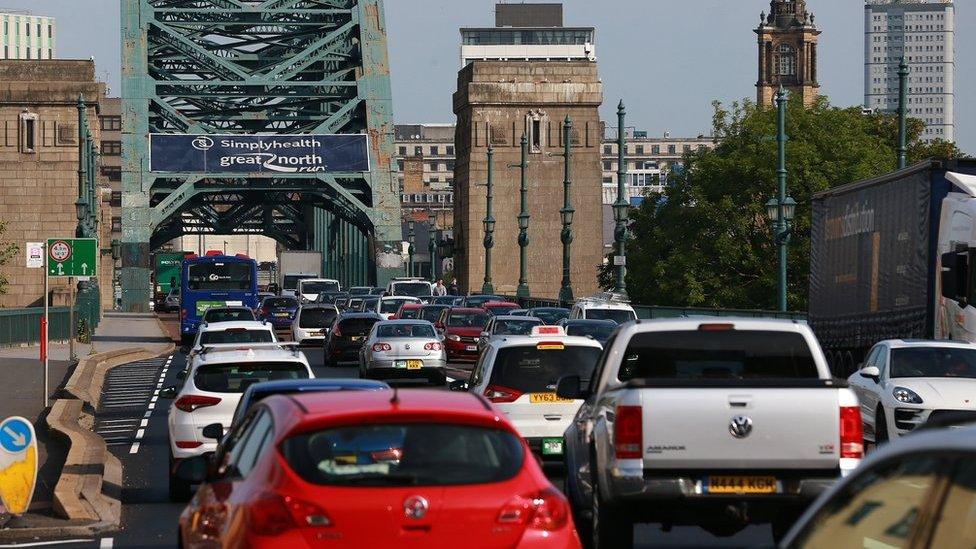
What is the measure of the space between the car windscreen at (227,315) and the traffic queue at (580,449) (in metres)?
26.0

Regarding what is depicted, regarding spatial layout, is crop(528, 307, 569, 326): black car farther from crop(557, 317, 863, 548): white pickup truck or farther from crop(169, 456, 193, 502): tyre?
crop(557, 317, 863, 548): white pickup truck

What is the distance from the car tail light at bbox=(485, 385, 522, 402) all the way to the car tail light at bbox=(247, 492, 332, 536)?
10.3 metres

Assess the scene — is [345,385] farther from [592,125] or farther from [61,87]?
[592,125]

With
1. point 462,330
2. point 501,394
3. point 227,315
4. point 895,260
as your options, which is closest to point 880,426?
point 501,394

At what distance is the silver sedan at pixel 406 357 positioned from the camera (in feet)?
118

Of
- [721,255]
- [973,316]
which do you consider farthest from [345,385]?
[721,255]

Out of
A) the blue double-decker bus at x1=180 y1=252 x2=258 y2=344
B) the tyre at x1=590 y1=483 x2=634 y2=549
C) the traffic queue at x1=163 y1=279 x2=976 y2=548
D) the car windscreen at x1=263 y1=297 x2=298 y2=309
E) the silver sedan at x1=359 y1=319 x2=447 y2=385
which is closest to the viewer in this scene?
the traffic queue at x1=163 y1=279 x2=976 y2=548

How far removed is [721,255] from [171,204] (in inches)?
1236

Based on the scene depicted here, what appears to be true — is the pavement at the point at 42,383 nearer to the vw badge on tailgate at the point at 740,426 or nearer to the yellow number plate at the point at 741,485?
the yellow number plate at the point at 741,485

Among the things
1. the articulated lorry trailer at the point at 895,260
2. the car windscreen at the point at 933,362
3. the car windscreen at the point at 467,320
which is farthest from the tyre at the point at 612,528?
the car windscreen at the point at 467,320

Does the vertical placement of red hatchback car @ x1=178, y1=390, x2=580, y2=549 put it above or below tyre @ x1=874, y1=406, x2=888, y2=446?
above

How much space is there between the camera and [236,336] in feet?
105

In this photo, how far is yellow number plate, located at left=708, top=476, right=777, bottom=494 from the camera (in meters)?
11.3

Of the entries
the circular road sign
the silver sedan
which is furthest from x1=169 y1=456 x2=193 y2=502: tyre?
the silver sedan
